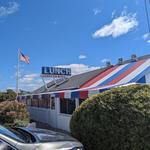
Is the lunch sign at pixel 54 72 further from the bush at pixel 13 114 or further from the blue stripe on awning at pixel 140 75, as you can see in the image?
the blue stripe on awning at pixel 140 75

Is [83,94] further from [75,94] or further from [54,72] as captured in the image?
[54,72]

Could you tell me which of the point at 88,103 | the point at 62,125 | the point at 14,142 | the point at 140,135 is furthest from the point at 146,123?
the point at 62,125

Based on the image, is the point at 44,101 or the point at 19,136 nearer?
the point at 19,136

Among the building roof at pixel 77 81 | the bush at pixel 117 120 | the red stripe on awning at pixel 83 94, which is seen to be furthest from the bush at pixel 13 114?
the bush at pixel 117 120

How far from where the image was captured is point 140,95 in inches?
287

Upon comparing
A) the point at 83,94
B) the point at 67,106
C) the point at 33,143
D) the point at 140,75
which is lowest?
the point at 33,143

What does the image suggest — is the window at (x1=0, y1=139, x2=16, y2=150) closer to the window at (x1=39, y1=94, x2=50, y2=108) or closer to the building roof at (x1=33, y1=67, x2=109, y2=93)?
the building roof at (x1=33, y1=67, x2=109, y2=93)

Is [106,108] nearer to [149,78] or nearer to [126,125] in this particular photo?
[126,125]

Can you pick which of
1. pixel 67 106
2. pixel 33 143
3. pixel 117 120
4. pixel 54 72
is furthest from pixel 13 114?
pixel 54 72

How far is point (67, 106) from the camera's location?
18844 mm

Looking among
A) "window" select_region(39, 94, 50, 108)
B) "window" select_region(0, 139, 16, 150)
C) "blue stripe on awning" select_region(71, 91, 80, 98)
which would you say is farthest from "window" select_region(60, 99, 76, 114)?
"window" select_region(0, 139, 16, 150)

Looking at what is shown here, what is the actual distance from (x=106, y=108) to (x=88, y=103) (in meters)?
0.76

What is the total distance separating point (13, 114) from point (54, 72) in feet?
38.3

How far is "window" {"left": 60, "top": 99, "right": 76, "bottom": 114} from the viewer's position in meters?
18.1
